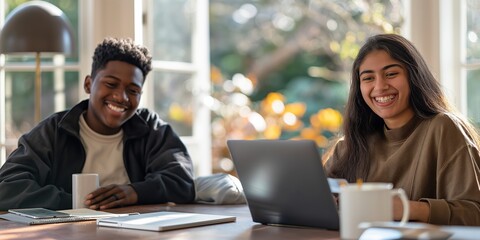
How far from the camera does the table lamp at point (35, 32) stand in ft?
11.4

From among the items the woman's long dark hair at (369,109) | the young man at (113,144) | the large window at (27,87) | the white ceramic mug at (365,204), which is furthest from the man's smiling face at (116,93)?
the white ceramic mug at (365,204)

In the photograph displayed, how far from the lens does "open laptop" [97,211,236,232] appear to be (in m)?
2.15

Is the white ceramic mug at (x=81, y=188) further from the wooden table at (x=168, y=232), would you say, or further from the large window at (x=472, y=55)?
the large window at (x=472, y=55)

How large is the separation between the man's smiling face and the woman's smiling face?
3.09 ft

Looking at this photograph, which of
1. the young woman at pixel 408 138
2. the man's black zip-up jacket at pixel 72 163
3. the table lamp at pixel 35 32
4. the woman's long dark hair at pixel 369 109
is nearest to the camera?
the young woman at pixel 408 138

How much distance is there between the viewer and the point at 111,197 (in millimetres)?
2787

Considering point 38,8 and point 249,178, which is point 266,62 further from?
point 249,178

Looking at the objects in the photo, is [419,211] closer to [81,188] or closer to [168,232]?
[168,232]

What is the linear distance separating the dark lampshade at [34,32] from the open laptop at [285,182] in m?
1.56

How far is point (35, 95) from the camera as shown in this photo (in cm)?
376

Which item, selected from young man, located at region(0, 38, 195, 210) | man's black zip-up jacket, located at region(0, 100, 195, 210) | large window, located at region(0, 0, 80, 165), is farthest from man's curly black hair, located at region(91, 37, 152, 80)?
large window, located at region(0, 0, 80, 165)

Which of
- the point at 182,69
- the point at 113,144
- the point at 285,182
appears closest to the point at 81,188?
the point at 113,144

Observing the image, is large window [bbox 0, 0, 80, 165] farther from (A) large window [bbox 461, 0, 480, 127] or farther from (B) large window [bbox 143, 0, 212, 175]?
(A) large window [bbox 461, 0, 480, 127]

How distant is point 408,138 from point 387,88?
0.54ft
